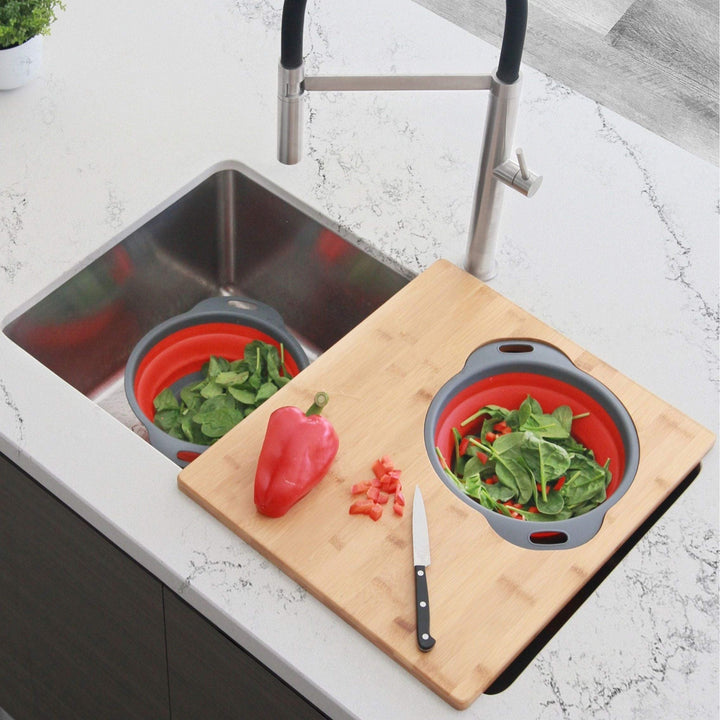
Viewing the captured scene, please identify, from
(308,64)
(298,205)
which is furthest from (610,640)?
(308,64)

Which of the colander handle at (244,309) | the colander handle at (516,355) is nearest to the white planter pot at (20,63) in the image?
the colander handle at (244,309)

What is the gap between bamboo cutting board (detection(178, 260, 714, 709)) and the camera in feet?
4.03

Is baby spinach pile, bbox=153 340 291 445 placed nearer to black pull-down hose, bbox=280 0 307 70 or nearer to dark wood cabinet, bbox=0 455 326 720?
dark wood cabinet, bbox=0 455 326 720

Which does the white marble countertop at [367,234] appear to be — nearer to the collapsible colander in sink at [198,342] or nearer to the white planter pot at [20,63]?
the white planter pot at [20,63]

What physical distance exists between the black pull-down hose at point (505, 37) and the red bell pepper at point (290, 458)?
1.25 feet

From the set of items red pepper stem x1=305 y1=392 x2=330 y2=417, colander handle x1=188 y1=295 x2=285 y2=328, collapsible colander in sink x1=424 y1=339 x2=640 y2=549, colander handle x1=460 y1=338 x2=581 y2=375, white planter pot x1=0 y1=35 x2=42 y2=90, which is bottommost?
colander handle x1=188 y1=295 x2=285 y2=328

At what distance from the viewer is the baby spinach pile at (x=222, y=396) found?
1.56m

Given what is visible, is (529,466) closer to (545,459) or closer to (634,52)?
(545,459)

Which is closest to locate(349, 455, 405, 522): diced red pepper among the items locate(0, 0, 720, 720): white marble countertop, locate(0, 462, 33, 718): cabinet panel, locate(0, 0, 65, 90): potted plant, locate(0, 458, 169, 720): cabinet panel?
locate(0, 0, 720, 720): white marble countertop

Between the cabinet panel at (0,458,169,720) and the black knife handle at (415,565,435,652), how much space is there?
0.31 m

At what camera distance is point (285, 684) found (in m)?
1.28

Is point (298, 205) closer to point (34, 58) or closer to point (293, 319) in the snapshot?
point (293, 319)

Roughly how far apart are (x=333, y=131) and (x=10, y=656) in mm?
962

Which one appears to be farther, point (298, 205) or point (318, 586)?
point (298, 205)
